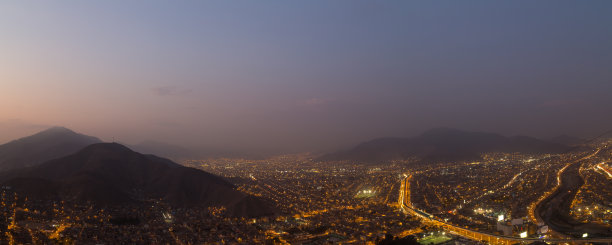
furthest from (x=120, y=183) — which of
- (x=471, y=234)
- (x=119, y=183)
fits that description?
(x=471, y=234)

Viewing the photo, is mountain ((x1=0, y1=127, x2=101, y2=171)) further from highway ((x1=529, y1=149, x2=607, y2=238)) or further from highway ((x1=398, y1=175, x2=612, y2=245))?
highway ((x1=529, y1=149, x2=607, y2=238))

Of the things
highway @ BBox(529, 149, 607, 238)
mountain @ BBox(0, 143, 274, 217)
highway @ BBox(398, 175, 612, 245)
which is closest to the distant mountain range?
mountain @ BBox(0, 143, 274, 217)

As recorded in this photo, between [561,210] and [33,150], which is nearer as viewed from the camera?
[561,210]

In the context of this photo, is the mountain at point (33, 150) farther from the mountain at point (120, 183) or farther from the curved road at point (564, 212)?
the curved road at point (564, 212)

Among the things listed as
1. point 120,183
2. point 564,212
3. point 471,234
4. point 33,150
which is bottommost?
point 471,234

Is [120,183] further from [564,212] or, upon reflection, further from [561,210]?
[561,210]

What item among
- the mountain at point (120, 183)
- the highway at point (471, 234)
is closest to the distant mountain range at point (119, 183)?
the mountain at point (120, 183)

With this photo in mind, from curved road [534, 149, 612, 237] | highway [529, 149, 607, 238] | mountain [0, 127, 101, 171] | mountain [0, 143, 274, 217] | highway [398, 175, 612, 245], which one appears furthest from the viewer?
mountain [0, 127, 101, 171]

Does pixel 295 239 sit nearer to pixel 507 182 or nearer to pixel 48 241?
pixel 48 241

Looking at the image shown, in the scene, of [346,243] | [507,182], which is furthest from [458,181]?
[346,243]
